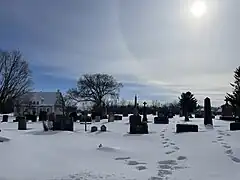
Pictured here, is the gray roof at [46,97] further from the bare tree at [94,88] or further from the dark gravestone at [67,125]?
the dark gravestone at [67,125]

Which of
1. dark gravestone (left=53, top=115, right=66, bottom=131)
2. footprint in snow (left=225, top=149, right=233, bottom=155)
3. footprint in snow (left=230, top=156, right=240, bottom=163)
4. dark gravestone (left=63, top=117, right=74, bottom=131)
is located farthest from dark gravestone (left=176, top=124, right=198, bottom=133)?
footprint in snow (left=230, top=156, right=240, bottom=163)

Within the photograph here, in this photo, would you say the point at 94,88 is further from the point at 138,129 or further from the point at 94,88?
the point at 138,129

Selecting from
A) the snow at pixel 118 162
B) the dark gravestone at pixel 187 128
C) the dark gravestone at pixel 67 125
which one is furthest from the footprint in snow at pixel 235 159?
the dark gravestone at pixel 67 125

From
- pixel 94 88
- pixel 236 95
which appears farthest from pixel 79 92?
pixel 236 95

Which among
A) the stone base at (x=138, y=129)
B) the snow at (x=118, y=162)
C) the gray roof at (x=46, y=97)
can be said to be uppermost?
the gray roof at (x=46, y=97)

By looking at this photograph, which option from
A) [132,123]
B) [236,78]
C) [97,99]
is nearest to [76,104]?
[97,99]

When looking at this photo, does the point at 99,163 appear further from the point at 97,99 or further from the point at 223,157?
the point at 97,99

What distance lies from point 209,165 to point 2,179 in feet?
19.2

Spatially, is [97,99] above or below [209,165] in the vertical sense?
above

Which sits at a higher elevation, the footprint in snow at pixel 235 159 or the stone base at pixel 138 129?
the stone base at pixel 138 129

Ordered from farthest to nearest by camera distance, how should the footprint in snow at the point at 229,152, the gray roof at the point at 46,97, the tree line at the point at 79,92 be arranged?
the gray roof at the point at 46,97, the tree line at the point at 79,92, the footprint in snow at the point at 229,152

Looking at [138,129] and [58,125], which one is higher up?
[58,125]

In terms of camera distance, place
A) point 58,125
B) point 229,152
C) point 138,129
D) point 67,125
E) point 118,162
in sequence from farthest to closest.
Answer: point 67,125 < point 58,125 < point 138,129 < point 229,152 < point 118,162

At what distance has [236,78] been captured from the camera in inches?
1420
